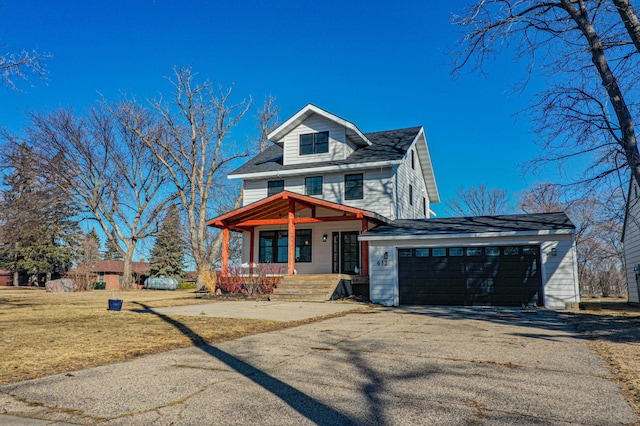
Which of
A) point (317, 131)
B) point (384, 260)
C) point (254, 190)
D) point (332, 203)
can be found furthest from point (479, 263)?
point (254, 190)

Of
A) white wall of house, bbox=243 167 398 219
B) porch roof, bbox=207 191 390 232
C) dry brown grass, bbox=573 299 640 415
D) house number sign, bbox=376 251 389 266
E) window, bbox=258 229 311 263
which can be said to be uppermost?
white wall of house, bbox=243 167 398 219

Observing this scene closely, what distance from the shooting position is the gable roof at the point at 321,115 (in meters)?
18.9

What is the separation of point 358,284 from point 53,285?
1614 centimetres

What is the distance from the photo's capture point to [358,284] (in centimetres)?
1661

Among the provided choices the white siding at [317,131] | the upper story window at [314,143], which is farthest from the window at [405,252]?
the upper story window at [314,143]

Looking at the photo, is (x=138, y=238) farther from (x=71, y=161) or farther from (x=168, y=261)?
(x=168, y=261)

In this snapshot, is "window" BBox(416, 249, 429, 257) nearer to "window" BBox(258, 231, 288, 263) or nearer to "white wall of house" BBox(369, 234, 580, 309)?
"white wall of house" BBox(369, 234, 580, 309)

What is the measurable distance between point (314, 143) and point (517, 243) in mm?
10104

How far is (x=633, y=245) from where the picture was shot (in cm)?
1587

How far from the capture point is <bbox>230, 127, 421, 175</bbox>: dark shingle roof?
18.2 metres

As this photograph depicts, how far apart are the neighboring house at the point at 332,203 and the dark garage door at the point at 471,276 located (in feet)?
1.09

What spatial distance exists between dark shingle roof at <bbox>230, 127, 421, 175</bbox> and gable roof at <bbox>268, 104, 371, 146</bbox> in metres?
0.59

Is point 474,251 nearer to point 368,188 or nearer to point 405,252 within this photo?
point 405,252

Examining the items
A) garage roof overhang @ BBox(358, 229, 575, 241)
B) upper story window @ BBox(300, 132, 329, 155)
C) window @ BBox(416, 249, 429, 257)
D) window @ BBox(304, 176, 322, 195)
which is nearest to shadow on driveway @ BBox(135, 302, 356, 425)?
garage roof overhang @ BBox(358, 229, 575, 241)
